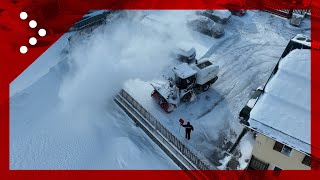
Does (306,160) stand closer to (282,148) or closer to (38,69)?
(282,148)

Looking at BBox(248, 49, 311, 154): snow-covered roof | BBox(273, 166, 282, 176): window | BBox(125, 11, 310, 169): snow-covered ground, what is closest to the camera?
BBox(248, 49, 311, 154): snow-covered roof

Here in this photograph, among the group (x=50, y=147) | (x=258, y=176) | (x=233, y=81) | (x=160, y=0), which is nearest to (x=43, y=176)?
(x=50, y=147)

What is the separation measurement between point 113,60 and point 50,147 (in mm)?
7409

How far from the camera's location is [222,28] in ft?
87.4

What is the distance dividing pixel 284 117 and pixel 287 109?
432 mm

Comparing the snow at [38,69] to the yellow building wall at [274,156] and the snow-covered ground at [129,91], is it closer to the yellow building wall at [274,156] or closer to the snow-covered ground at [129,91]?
the snow-covered ground at [129,91]

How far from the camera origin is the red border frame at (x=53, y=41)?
1609 centimetres

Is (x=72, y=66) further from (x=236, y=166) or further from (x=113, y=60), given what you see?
(x=236, y=166)

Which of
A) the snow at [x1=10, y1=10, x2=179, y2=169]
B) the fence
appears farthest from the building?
the snow at [x1=10, y1=10, x2=179, y2=169]

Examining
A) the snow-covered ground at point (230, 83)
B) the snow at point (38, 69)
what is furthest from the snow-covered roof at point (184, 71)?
the snow at point (38, 69)

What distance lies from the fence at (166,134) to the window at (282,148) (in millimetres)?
3696

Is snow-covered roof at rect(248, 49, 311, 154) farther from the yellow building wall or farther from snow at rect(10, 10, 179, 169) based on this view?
snow at rect(10, 10, 179, 169)

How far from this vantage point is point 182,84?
20281 mm

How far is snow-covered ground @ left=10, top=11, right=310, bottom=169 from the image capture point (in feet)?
59.9
